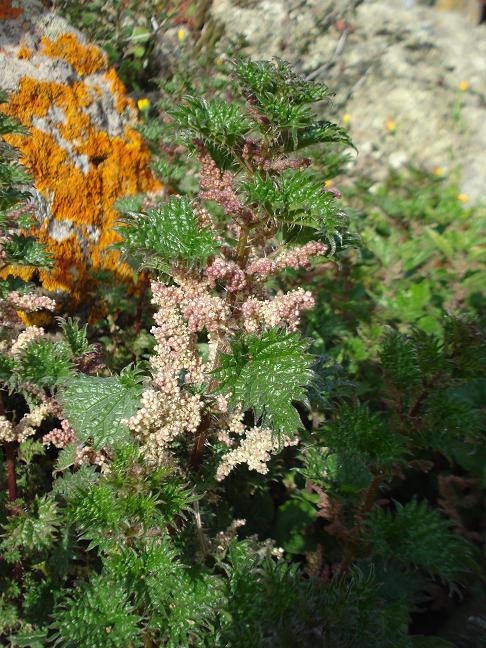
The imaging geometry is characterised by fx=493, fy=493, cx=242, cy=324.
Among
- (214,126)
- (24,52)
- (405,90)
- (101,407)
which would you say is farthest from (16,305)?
(405,90)

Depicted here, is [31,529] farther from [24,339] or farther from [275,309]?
[275,309]

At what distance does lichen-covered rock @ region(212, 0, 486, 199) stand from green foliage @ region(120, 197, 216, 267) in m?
4.64

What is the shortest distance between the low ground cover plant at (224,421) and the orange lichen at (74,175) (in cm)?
105

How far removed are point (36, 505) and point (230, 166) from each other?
170 centimetres

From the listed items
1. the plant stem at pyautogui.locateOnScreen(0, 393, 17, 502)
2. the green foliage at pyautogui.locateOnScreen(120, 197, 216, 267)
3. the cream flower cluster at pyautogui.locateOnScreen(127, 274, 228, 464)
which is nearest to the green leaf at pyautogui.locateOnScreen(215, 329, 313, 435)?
the cream flower cluster at pyautogui.locateOnScreen(127, 274, 228, 464)

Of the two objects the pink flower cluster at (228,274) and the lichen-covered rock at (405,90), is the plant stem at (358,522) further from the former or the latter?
the lichen-covered rock at (405,90)

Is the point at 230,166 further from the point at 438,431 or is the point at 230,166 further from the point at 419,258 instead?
the point at 419,258

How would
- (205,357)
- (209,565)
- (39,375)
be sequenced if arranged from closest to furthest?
(39,375) < (209,565) < (205,357)

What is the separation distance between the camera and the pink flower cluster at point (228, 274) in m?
1.57

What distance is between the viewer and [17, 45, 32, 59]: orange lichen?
126 inches

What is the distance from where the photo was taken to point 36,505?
222 cm

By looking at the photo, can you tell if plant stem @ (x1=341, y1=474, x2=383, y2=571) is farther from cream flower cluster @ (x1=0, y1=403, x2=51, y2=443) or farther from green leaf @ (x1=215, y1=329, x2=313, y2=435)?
cream flower cluster @ (x1=0, y1=403, x2=51, y2=443)

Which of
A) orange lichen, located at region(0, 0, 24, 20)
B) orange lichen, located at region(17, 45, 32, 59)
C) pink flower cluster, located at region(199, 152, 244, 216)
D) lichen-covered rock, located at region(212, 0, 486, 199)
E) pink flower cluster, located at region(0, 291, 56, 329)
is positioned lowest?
pink flower cluster, located at region(0, 291, 56, 329)

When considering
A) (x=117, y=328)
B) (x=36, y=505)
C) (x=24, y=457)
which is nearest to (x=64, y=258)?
(x=117, y=328)
